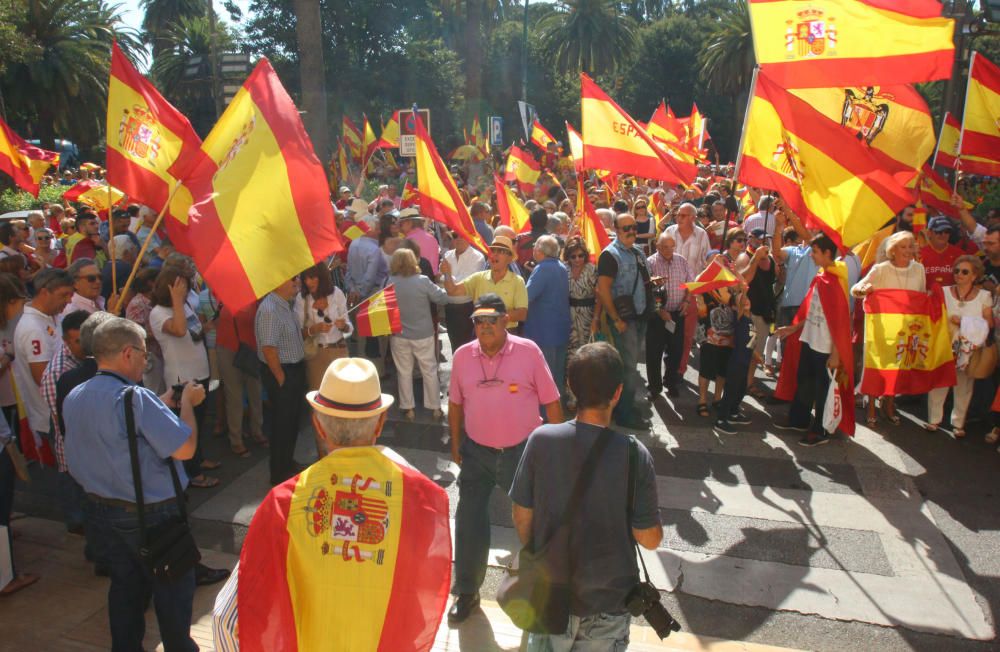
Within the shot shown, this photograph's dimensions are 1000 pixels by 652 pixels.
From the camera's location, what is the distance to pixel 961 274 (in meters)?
6.87

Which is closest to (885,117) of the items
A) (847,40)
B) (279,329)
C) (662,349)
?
(847,40)

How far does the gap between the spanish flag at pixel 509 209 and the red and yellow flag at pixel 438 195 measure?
5.36 feet

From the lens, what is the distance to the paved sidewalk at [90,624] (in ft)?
13.4

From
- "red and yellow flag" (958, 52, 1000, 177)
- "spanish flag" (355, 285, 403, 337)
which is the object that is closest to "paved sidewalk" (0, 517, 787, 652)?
"spanish flag" (355, 285, 403, 337)

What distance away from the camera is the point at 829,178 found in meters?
5.67

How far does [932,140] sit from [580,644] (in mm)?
5737

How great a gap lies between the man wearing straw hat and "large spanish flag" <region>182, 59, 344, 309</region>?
1.67 meters

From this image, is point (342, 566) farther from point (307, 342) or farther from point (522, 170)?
point (522, 170)

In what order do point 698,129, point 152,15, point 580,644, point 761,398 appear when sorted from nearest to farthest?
point 580,644, point 761,398, point 698,129, point 152,15

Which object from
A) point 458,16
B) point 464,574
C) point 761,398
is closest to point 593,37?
point 458,16

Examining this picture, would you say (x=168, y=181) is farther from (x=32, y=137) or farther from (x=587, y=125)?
(x=32, y=137)

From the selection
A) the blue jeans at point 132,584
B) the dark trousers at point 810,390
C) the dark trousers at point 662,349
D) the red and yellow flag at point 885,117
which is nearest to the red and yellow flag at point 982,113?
the red and yellow flag at point 885,117

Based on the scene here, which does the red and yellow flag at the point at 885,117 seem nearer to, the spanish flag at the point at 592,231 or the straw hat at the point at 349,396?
the spanish flag at the point at 592,231

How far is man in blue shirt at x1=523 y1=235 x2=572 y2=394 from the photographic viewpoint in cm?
689
